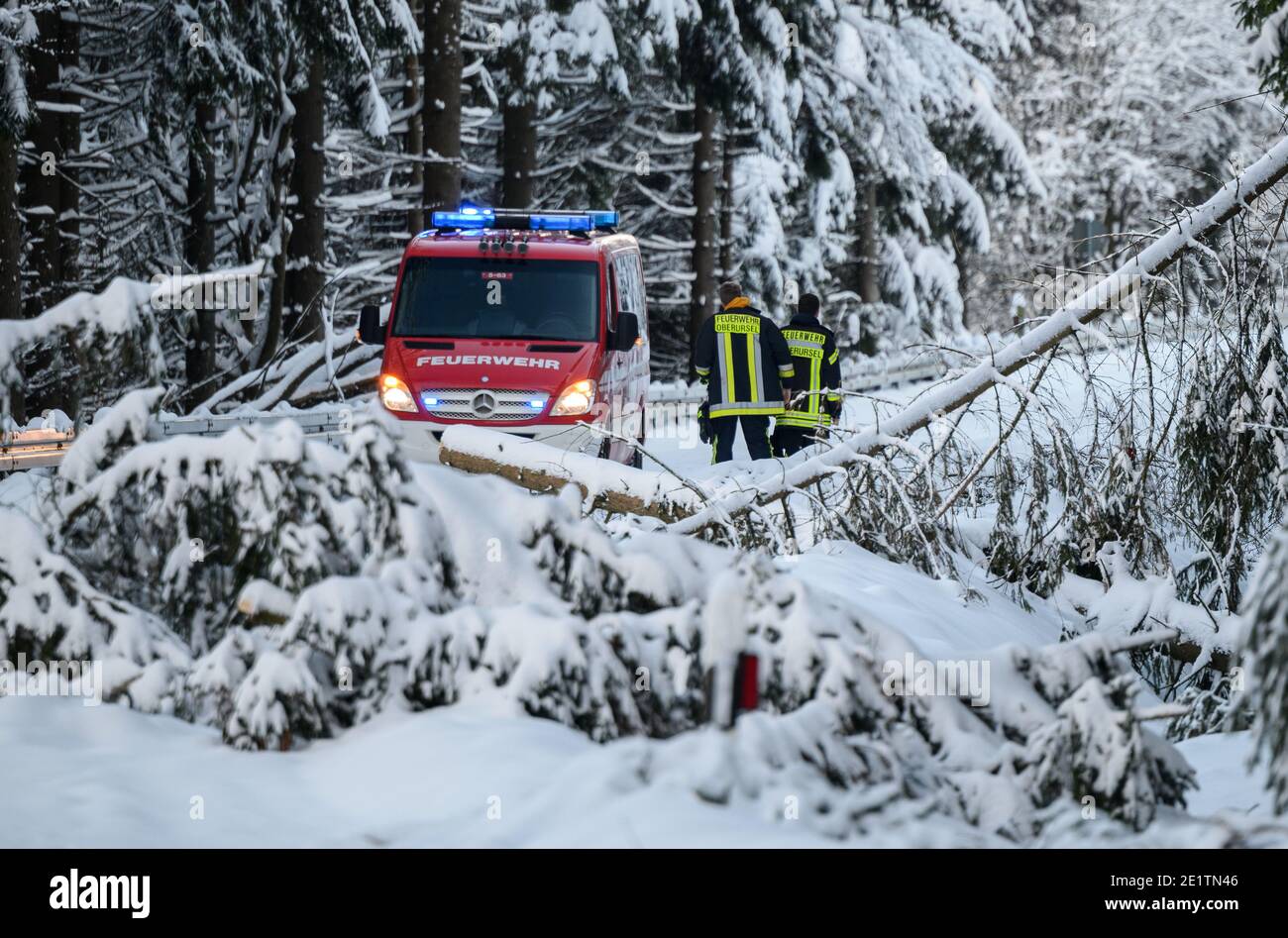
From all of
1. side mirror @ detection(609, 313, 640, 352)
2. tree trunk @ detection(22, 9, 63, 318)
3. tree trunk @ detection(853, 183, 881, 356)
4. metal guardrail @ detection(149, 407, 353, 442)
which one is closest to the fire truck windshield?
side mirror @ detection(609, 313, 640, 352)

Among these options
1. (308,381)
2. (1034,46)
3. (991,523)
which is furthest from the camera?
(1034,46)

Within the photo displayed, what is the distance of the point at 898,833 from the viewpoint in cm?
384

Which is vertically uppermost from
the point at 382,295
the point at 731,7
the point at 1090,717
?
the point at 731,7

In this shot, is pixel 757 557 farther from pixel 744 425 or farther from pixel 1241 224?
pixel 744 425

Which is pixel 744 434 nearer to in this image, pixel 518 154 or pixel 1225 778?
pixel 1225 778

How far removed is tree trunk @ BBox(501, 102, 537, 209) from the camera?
21.4 meters

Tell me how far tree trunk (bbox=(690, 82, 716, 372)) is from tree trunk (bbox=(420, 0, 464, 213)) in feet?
21.3

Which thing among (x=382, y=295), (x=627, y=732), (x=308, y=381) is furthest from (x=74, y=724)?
(x=382, y=295)

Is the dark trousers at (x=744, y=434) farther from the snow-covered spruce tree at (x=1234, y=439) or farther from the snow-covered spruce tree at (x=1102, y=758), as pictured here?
the snow-covered spruce tree at (x=1102, y=758)

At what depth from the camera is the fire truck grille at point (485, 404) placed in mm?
11312

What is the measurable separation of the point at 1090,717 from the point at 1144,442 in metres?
3.79

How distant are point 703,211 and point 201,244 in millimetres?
7824

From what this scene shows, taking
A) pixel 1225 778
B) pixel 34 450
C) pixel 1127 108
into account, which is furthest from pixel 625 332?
pixel 1127 108

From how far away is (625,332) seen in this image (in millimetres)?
11820
